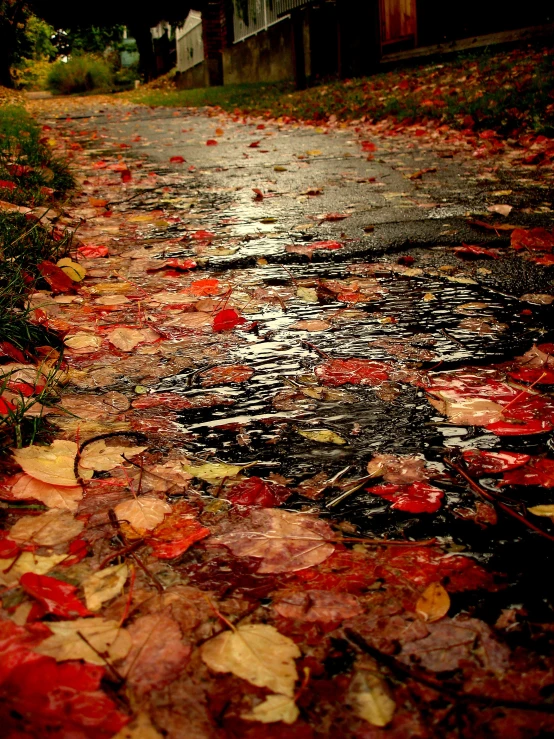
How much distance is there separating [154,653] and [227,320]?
48.5 inches

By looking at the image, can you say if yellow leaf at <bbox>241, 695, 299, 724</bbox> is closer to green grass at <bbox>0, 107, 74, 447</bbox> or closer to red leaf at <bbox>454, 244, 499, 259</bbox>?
green grass at <bbox>0, 107, 74, 447</bbox>

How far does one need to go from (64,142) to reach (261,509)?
766 cm

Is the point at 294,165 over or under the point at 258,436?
over

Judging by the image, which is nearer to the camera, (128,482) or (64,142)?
(128,482)

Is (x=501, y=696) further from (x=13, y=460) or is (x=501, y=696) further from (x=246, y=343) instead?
(x=246, y=343)

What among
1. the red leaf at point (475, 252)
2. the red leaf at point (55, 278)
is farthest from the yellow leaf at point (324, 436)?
the red leaf at point (475, 252)

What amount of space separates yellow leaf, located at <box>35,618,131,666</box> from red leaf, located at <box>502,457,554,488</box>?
2.29 ft

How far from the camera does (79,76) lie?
28.5m

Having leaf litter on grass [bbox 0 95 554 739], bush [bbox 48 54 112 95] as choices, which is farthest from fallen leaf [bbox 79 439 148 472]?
bush [bbox 48 54 112 95]

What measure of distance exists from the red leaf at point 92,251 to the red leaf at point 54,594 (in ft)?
6.65

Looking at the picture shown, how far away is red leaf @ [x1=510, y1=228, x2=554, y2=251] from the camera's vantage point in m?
2.50

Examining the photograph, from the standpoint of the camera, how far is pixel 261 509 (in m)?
1.05

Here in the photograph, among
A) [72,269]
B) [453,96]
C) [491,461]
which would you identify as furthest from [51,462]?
[453,96]

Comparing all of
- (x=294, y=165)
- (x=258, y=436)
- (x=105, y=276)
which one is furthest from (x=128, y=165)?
(x=258, y=436)
